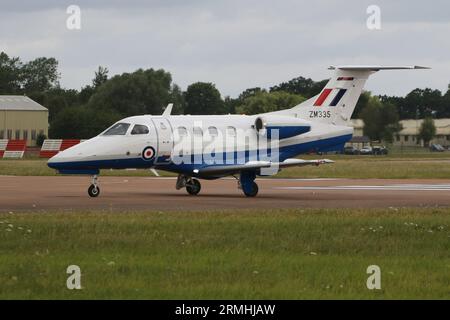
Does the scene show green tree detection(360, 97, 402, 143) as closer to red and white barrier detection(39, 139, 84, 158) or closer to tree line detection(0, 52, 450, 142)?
tree line detection(0, 52, 450, 142)

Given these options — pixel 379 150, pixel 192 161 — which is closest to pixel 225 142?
pixel 192 161

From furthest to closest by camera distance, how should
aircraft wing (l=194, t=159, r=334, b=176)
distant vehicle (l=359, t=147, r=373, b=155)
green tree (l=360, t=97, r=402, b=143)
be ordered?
distant vehicle (l=359, t=147, r=373, b=155), green tree (l=360, t=97, r=402, b=143), aircraft wing (l=194, t=159, r=334, b=176)

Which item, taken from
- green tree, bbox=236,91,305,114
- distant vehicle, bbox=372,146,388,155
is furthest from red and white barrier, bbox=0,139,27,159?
distant vehicle, bbox=372,146,388,155

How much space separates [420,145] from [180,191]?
97633 mm

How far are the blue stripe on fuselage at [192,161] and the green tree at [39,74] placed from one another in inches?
4777

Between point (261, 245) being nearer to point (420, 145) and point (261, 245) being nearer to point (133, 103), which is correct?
point (133, 103)

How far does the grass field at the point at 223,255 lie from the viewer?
44.7ft

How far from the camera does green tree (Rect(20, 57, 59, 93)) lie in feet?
507

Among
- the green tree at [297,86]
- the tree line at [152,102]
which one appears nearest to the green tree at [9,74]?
the tree line at [152,102]

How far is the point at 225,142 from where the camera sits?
3288 centimetres

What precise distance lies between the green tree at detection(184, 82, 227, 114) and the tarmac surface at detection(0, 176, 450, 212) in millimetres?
64165

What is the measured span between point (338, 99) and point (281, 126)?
2.38m

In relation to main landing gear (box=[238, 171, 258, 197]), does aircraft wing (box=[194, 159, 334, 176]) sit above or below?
above

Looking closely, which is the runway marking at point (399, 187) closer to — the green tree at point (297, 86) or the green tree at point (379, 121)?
the green tree at point (379, 121)
